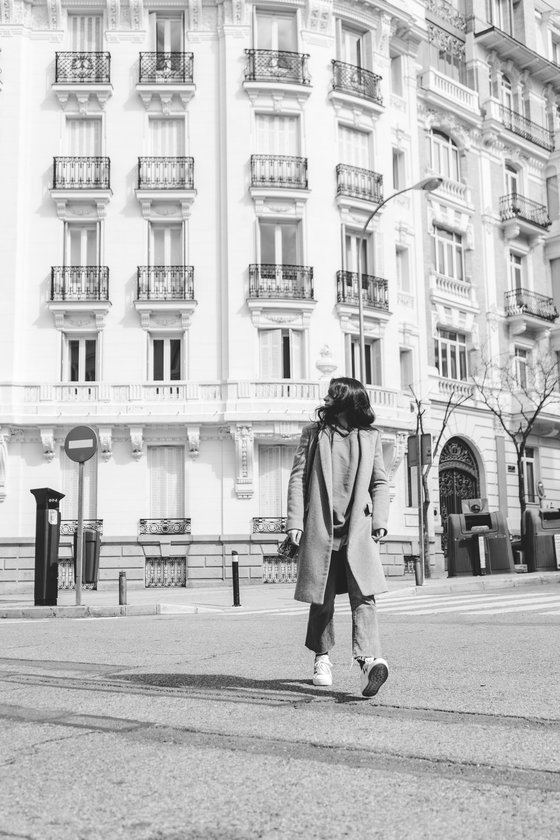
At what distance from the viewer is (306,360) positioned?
91.0 ft

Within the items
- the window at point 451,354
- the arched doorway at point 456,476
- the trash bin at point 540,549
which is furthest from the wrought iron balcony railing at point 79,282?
the trash bin at point 540,549

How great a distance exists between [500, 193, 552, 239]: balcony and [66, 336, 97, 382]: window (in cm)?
1626

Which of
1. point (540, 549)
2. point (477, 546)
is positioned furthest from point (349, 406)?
point (540, 549)

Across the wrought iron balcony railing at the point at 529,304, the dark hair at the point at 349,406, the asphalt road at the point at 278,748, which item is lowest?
the asphalt road at the point at 278,748

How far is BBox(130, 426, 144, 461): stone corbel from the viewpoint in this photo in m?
26.7

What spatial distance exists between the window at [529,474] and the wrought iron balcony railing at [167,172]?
15.4 m

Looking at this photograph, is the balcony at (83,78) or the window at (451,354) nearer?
the balcony at (83,78)

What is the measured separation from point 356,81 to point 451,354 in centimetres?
946

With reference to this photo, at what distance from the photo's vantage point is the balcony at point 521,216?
114ft

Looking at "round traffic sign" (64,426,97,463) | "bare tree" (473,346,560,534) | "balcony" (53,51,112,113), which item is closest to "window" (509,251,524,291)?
"bare tree" (473,346,560,534)

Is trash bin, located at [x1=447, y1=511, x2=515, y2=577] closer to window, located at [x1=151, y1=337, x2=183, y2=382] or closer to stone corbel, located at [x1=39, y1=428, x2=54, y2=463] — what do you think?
window, located at [x1=151, y1=337, x2=183, y2=382]

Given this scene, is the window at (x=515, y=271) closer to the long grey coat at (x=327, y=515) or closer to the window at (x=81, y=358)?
the window at (x=81, y=358)

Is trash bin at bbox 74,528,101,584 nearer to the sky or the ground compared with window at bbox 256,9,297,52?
nearer to the ground

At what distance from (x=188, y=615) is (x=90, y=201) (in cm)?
1704
